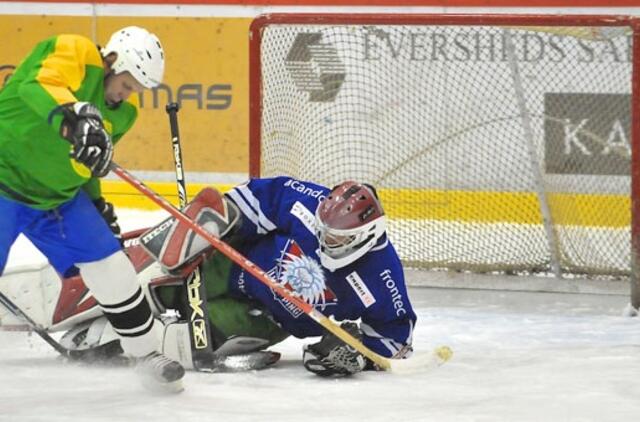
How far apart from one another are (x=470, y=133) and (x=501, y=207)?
0.36m

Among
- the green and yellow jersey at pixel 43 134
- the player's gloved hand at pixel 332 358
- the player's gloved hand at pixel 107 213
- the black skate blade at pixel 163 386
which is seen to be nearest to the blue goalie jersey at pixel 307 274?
the player's gloved hand at pixel 332 358

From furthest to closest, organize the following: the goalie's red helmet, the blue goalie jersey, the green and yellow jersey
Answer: the blue goalie jersey → the goalie's red helmet → the green and yellow jersey

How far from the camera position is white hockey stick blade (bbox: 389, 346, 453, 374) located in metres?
4.22

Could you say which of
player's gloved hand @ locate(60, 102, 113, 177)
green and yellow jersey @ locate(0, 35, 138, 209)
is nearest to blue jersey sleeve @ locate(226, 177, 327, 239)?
green and yellow jersey @ locate(0, 35, 138, 209)

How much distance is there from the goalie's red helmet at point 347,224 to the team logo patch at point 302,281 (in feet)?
0.26

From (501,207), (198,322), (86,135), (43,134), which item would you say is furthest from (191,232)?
(501,207)

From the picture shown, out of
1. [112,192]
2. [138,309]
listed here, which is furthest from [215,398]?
[112,192]

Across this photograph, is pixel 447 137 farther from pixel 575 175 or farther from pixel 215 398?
pixel 215 398

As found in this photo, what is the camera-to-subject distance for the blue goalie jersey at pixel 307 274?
4.20 meters

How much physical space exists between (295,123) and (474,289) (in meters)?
1.01

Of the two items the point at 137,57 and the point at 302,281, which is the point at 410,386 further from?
the point at 137,57

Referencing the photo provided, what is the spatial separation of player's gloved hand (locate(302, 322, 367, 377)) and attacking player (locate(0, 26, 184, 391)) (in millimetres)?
434

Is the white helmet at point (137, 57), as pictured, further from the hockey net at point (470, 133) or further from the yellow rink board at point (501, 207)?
the yellow rink board at point (501, 207)

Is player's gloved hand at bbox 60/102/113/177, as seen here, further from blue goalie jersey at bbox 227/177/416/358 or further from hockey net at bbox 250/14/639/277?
hockey net at bbox 250/14/639/277
